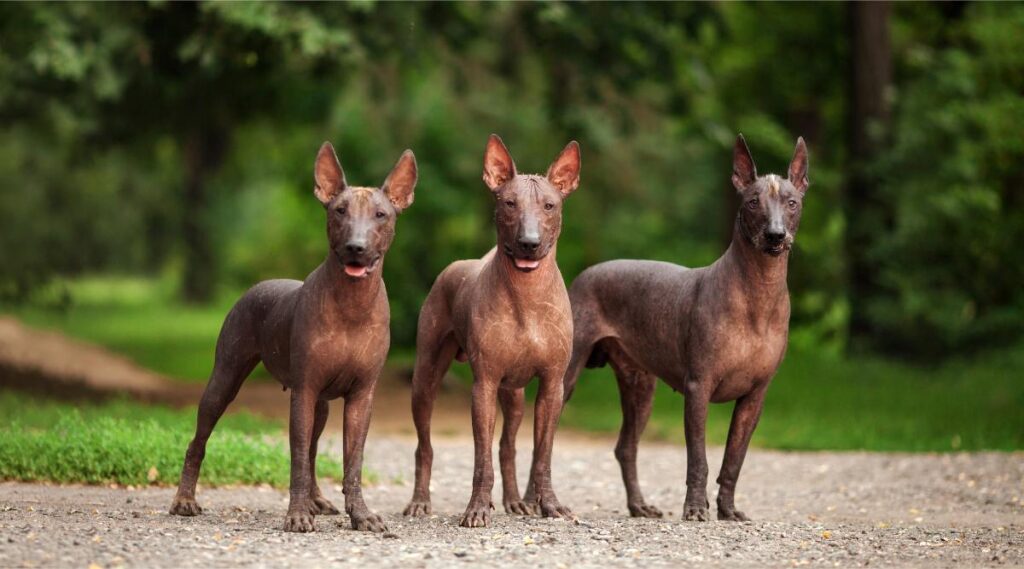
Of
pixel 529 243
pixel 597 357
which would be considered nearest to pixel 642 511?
pixel 597 357

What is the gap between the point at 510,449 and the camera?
10.8 m

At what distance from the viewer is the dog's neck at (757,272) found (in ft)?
34.6

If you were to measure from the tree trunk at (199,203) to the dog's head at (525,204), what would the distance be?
3107cm

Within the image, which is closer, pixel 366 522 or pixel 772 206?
pixel 366 522

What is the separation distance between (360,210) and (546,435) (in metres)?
2.19

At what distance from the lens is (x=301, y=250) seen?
30.5m

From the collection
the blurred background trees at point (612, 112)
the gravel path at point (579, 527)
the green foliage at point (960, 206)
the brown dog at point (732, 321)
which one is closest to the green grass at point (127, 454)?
the gravel path at point (579, 527)

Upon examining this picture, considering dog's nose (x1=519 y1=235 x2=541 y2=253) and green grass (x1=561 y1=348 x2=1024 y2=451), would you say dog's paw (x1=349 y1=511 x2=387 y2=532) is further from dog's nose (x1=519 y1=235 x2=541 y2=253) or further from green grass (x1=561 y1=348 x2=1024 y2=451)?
green grass (x1=561 y1=348 x2=1024 y2=451)

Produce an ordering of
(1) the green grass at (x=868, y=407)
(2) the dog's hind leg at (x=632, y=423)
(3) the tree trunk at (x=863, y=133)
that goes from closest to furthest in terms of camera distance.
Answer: (2) the dog's hind leg at (x=632, y=423) < (1) the green grass at (x=868, y=407) < (3) the tree trunk at (x=863, y=133)

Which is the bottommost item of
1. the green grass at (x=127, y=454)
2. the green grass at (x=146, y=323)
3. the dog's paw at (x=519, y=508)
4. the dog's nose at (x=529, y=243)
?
the dog's paw at (x=519, y=508)

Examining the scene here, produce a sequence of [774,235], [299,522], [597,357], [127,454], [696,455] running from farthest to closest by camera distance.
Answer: [127,454] → [597,357] → [696,455] → [774,235] → [299,522]

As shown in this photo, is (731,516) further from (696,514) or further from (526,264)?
(526,264)

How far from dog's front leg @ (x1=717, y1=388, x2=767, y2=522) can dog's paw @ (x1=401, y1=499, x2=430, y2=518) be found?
2104 millimetres

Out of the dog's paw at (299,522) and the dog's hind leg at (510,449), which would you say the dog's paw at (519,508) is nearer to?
the dog's hind leg at (510,449)
